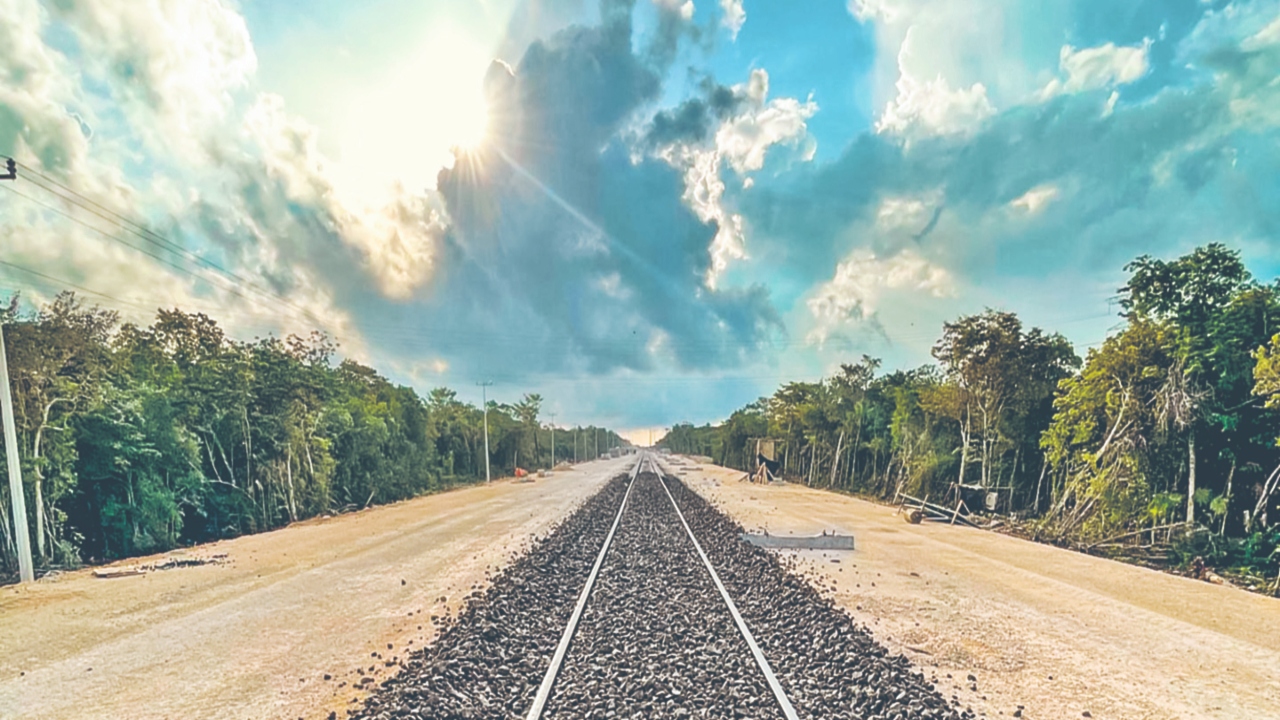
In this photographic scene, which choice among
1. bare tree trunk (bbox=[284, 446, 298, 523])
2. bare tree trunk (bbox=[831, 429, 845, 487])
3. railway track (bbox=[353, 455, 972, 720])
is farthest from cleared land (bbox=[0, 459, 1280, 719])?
bare tree trunk (bbox=[831, 429, 845, 487])

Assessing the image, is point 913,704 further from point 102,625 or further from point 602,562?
point 102,625

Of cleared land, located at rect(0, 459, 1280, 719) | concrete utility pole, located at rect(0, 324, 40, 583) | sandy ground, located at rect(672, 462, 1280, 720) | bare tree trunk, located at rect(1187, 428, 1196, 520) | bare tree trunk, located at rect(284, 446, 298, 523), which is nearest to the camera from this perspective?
sandy ground, located at rect(672, 462, 1280, 720)

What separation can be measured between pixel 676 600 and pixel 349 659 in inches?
170

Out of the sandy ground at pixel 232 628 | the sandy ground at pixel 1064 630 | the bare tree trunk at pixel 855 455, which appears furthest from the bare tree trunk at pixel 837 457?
the sandy ground at pixel 232 628

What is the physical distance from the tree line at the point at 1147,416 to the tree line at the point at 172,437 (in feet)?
77.1

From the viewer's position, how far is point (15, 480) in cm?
1144

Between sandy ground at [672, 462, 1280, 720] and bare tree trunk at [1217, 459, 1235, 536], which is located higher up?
bare tree trunk at [1217, 459, 1235, 536]

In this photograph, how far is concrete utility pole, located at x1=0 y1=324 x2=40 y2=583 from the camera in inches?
447

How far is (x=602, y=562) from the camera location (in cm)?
1238

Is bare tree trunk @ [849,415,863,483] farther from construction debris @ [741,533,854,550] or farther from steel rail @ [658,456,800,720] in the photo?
steel rail @ [658,456,800,720]

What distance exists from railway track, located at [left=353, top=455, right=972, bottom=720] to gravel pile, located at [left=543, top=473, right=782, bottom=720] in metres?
0.02

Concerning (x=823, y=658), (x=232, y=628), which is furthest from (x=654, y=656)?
(x=232, y=628)

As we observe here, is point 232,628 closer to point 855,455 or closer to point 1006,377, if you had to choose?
point 1006,377

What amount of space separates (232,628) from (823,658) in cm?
794
